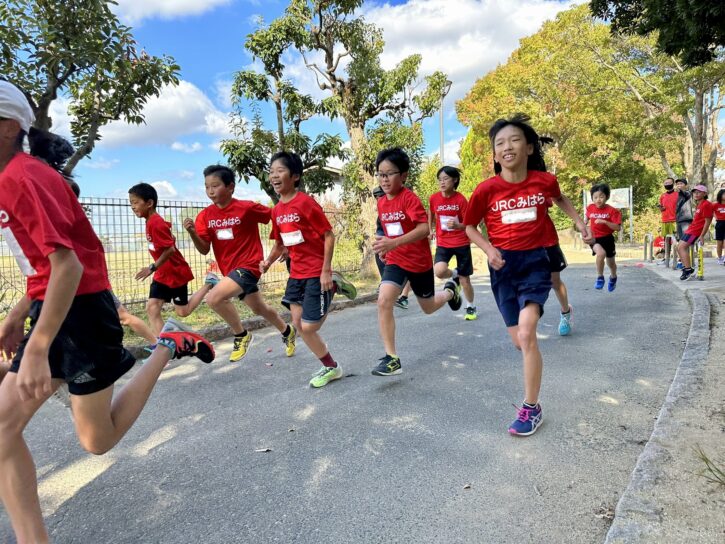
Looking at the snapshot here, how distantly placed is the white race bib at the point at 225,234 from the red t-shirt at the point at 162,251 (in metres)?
0.69

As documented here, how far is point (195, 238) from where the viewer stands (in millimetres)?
4883

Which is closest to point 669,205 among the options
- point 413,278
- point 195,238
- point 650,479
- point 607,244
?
point 607,244

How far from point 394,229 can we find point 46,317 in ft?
10.8

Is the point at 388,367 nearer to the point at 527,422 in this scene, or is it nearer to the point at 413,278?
the point at 413,278

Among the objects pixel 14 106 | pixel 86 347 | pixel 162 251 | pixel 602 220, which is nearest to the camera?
pixel 14 106

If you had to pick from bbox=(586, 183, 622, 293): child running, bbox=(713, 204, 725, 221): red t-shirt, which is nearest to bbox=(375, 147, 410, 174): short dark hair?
bbox=(586, 183, 622, 293): child running

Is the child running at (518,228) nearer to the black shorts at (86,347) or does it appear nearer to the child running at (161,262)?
the black shorts at (86,347)

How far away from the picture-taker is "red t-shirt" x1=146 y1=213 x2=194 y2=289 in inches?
209

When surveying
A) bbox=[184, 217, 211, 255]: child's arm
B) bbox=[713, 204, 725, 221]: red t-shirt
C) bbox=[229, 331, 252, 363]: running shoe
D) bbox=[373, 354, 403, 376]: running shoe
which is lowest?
bbox=[373, 354, 403, 376]: running shoe

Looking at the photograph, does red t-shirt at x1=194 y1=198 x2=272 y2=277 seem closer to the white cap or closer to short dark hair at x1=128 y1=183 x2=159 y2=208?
short dark hair at x1=128 y1=183 x2=159 y2=208

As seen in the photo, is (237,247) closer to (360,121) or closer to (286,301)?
(286,301)

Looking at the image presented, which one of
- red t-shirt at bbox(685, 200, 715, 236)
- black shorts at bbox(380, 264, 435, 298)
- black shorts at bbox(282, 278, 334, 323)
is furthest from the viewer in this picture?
red t-shirt at bbox(685, 200, 715, 236)

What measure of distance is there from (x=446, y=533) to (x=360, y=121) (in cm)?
1000

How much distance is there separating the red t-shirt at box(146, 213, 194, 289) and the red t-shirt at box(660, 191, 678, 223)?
38.1 feet
